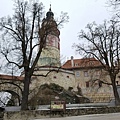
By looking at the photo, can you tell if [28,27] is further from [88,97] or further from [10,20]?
[88,97]

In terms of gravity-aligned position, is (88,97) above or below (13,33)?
below

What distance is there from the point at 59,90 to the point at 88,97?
9.36 meters

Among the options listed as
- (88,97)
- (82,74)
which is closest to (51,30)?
(88,97)

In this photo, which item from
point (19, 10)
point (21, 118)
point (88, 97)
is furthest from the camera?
point (88, 97)

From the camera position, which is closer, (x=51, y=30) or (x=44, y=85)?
(x=51, y=30)

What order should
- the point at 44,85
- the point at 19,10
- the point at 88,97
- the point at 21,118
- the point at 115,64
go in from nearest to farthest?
the point at 21,118 → the point at 19,10 → the point at 115,64 → the point at 44,85 → the point at 88,97

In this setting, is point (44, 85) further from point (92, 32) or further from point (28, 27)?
point (28, 27)

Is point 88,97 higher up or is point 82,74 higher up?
point 82,74

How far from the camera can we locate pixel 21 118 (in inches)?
853

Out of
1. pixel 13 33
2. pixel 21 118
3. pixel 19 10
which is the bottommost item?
pixel 21 118

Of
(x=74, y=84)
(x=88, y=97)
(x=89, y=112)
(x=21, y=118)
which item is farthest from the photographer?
(x=74, y=84)

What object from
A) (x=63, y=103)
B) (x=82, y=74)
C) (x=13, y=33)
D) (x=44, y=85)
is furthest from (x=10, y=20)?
(x=82, y=74)

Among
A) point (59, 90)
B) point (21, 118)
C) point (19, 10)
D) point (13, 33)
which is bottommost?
point (21, 118)

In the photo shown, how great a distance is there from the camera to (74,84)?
63.5 m
